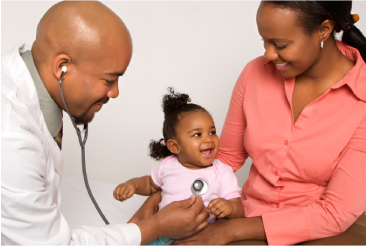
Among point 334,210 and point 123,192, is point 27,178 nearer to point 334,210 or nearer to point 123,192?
point 123,192

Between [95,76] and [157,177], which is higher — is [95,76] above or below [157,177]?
above

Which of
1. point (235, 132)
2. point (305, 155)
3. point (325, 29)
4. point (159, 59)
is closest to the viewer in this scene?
point (325, 29)

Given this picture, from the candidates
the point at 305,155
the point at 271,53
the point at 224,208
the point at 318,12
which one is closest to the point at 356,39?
the point at 318,12

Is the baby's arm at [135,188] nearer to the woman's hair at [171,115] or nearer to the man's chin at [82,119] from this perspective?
the woman's hair at [171,115]

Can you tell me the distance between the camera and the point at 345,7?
1.53 m

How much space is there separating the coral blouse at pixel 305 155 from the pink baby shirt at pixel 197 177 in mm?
123

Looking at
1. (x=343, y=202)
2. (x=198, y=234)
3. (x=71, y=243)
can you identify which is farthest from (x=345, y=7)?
(x=71, y=243)

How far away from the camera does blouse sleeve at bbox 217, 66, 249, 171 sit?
1945 millimetres

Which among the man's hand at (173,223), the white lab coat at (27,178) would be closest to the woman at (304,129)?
the man's hand at (173,223)

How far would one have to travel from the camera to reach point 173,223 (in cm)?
158

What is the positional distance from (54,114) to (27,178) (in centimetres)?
41

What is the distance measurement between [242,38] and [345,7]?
1.41 metres

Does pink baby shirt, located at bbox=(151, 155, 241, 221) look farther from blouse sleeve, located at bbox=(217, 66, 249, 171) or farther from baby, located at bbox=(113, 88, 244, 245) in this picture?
blouse sleeve, located at bbox=(217, 66, 249, 171)

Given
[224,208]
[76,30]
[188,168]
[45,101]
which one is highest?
[76,30]
